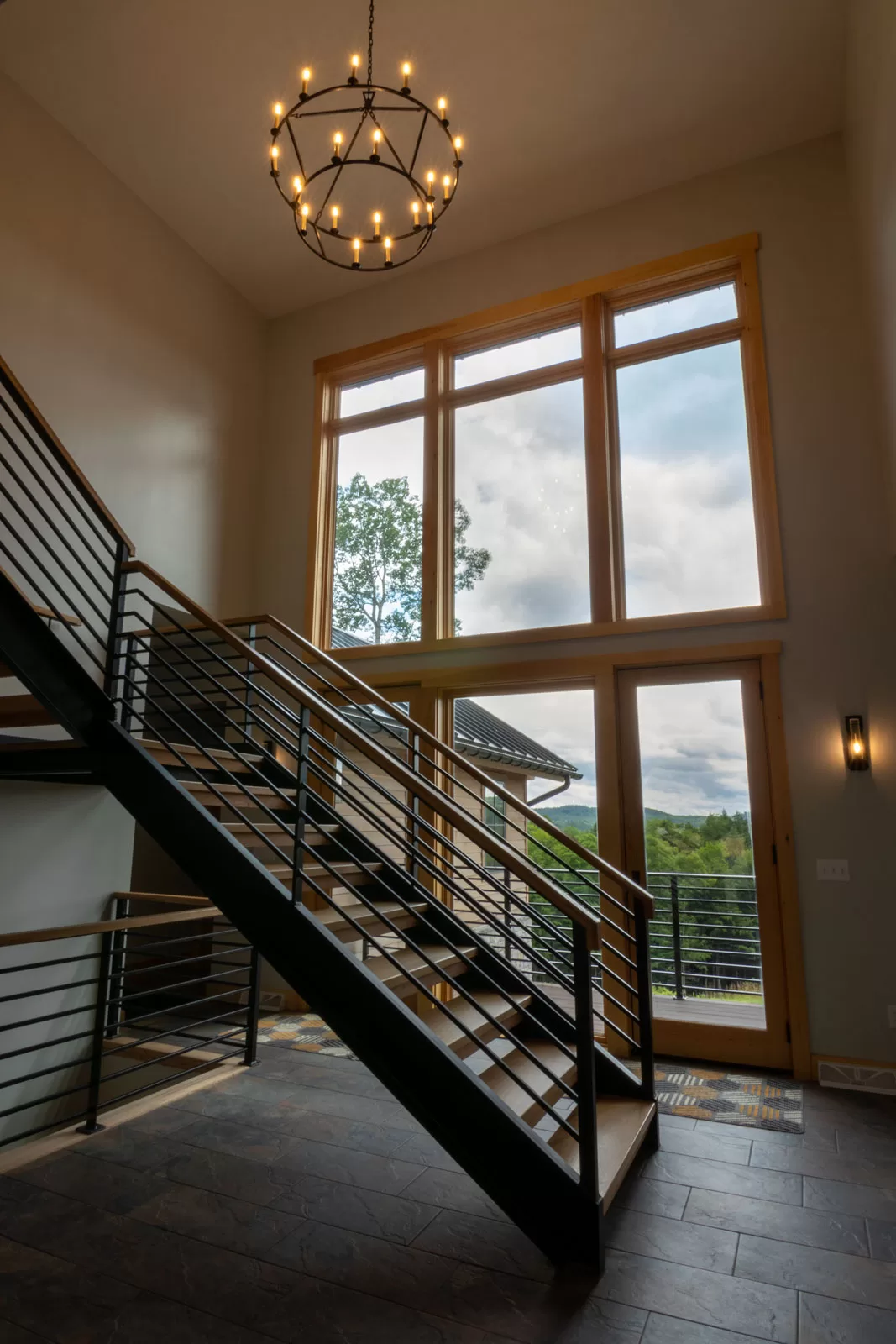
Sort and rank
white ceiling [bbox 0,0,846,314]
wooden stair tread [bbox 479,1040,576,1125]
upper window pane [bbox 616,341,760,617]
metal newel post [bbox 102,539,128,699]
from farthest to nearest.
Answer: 1. upper window pane [bbox 616,341,760,617]
2. white ceiling [bbox 0,0,846,314]
3. metal newel post [bbox 102,539,128,699]
4. wooden stair tread [bbox 479,1040,576,1125]

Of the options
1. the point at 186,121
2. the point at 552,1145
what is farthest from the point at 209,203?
the point at 552,1145

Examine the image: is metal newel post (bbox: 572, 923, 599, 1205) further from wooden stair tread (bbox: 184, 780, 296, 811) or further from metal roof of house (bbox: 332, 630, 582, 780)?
metal roof of house (bbox: 332, 630, 582, 780)

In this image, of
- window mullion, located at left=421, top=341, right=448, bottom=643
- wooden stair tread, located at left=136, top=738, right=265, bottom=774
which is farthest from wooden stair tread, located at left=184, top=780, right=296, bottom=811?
window mullion, located at left=421, top=341, right=448, bottom=643

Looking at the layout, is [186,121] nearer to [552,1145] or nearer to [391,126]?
[391,126]

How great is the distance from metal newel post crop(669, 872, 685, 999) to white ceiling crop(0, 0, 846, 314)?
15.8ft

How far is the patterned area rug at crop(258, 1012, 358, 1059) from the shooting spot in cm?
475

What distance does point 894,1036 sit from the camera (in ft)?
13.5

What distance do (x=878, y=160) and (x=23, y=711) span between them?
4.95 meters

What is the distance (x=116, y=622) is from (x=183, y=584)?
2.04 m

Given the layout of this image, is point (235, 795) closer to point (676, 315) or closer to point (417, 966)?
point (417, 966)

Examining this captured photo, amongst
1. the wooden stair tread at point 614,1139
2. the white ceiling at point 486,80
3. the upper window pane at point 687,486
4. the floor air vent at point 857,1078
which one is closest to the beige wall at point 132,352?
the white ceiling at point 486,80

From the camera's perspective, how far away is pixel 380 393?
6.62 metres

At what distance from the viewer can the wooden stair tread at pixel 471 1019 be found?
299 cm

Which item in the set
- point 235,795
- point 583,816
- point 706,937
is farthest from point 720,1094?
point 235,795
